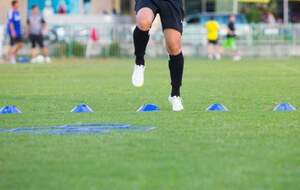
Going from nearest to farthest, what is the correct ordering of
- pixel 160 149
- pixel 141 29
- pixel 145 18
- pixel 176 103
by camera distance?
1. pixel 160 149
2. pixel 145 18
3. pixel 141 29
4. pixel 176 103

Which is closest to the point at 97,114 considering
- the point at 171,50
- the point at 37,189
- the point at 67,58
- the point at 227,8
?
the point at 171,50

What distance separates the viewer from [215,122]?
10703mm

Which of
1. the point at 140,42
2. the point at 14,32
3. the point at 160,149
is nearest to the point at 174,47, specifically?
the point at 140,42

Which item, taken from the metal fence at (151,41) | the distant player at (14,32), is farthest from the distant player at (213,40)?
the distant player at (14,32)

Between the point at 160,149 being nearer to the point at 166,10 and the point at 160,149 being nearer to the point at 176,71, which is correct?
the point at 166,10

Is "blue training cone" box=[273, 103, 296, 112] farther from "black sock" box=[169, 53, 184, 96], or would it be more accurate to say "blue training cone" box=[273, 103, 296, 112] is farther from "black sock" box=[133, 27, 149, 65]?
"black sock" box=[133, 27, 149, 65]

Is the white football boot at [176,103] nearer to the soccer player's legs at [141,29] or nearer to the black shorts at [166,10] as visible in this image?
the soccer player's legs at [141,29]

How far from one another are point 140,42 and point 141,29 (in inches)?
9.8

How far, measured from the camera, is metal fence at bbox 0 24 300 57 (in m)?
42.0

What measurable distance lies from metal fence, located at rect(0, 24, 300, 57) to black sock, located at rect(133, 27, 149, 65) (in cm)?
2976

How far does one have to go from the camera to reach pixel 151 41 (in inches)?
1716

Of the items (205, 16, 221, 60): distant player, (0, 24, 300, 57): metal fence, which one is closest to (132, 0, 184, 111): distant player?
(205, 16, 221, 60): distant player

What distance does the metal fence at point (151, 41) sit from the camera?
42.0 m

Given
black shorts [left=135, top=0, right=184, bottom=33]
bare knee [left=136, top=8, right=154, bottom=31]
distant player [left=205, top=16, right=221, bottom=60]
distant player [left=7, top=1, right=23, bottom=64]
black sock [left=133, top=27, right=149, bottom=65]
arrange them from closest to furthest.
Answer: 1. bare knee [left=136, top=8, right=154, bottom=31]
2. black shorts [left=135, top=0, right=184, bottom=33]
3. black sock [left=133, top=27, right=149, bottom=65]
4. distant player [left=7, top=1, right=23, bottom=64]
5. distant player [left=205, top=16, right=221, bottom=60]
